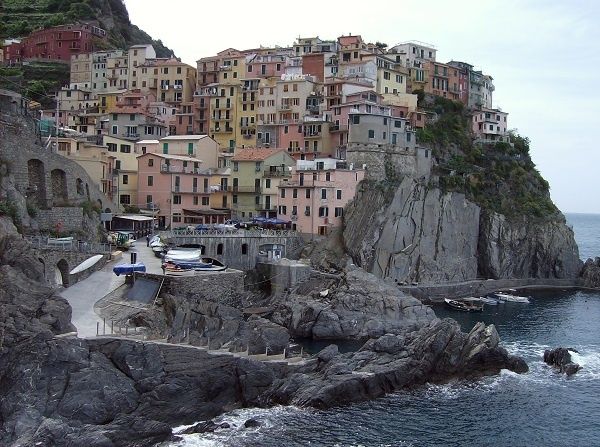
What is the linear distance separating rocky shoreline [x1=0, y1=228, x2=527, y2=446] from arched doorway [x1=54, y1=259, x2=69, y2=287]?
6.18 metres

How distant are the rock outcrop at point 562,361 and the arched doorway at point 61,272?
33.6 metres

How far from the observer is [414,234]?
8088 centimetres

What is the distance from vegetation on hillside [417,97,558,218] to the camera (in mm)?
91681

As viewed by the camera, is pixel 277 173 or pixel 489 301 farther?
pixel 277 173

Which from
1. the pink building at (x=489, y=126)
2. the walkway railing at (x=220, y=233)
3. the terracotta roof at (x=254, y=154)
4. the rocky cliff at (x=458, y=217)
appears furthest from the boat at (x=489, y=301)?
the pink building at (x=489, y=126)

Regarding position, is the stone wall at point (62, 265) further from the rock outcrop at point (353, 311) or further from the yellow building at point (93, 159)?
the yellow building at point (93, 159)

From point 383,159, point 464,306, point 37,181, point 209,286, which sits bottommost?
point 464,306

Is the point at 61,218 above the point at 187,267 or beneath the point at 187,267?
above

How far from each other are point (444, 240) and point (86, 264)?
44.4 m

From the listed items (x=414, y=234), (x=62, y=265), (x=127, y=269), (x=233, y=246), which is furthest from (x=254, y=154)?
(x=127, y=269)

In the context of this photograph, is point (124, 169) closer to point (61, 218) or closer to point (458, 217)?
point (61, 218)

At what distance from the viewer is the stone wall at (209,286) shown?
168 feet

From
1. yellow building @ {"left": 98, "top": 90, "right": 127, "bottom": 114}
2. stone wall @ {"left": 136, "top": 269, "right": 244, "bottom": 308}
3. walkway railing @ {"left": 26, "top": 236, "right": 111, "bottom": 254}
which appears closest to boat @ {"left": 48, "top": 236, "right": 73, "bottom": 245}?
walkway railing @ {"left": 26, "top": 236, "right": 111, "bottom": 254}

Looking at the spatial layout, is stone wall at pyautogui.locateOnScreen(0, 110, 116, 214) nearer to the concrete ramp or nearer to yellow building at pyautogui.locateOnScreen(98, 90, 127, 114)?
the concrete ramp
